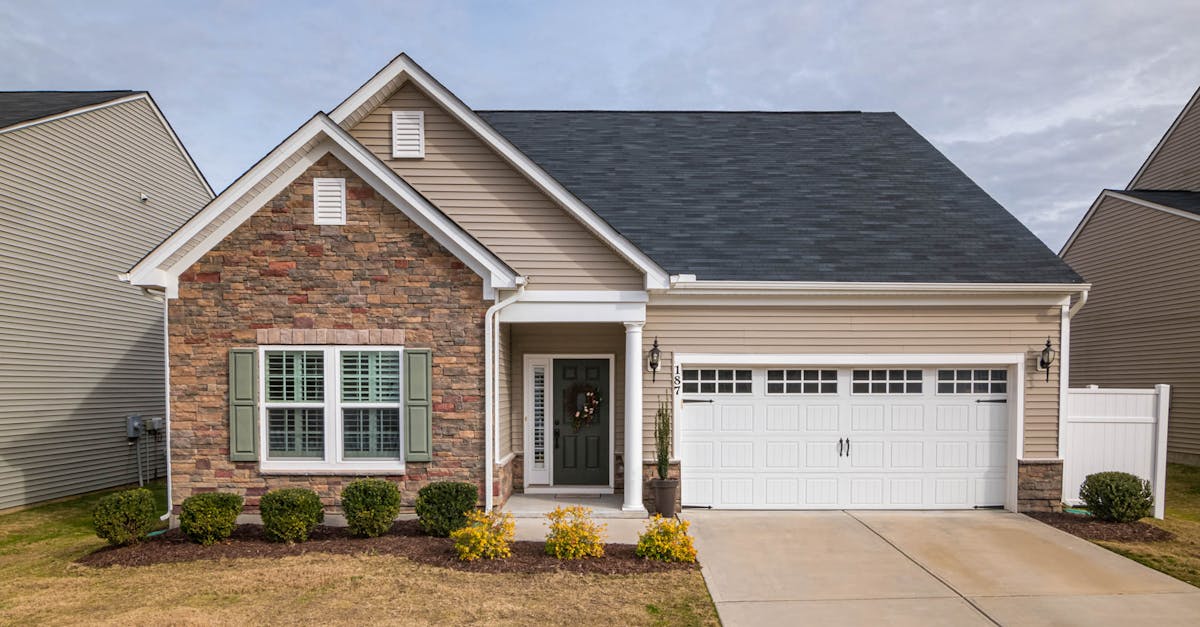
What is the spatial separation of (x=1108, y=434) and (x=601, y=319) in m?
7.57

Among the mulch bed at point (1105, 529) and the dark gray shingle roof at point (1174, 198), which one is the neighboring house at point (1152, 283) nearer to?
the dark gray shingle roof at point (1174, 198)

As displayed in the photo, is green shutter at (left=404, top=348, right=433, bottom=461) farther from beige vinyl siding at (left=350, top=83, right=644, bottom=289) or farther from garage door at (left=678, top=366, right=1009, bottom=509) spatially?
garage door at (left=678, top=366, right=1009, bottom=509)

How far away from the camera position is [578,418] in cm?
1152

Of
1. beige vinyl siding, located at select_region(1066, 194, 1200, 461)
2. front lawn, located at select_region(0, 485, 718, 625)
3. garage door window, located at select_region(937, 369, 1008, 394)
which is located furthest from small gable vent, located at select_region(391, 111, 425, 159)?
beige vinyl siding, located at select_region(1066, 194, 1200, 461)

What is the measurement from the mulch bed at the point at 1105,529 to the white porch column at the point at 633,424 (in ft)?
18.2

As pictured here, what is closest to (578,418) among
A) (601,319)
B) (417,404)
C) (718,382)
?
(601,319)

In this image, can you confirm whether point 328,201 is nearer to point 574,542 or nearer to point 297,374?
point 297,374

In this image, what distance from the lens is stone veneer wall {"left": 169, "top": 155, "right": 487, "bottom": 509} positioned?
367 inches

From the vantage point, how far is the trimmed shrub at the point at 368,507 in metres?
8.66

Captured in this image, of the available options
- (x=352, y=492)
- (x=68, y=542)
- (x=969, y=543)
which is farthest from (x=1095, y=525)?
(x=68, y=542)

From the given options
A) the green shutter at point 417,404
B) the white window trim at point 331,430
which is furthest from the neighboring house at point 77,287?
the green shutter at point 417,404

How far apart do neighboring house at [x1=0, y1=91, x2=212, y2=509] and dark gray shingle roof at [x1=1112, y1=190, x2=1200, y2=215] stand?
Result: 21.8 m

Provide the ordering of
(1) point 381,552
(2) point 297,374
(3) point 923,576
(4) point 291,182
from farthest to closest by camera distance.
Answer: (2) point 297,374 → (4) point 291,182 → (1) point 381,552 → (3) point 923,576

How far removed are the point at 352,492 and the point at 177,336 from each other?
315 centimetres
